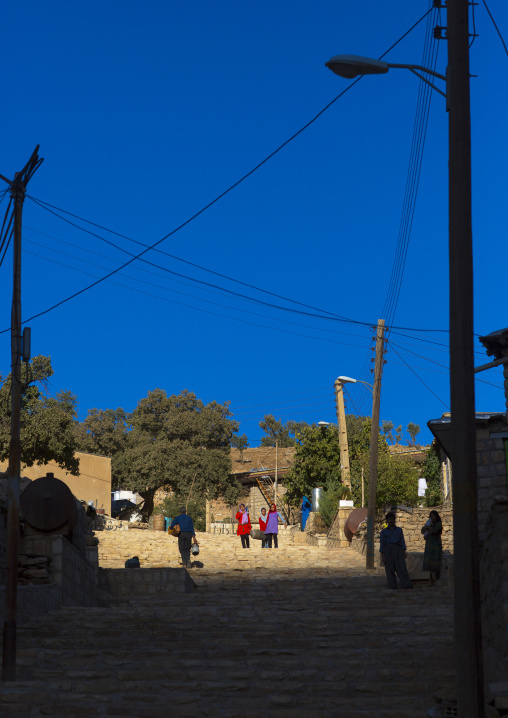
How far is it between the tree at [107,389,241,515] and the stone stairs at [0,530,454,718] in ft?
118

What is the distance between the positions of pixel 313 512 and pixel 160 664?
25.0 meters

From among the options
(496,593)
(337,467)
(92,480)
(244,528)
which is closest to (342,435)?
(337,467)

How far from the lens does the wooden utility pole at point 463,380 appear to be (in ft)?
21.2

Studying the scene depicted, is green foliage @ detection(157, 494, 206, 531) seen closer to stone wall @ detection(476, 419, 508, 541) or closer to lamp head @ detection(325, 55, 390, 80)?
stone wall @ detection(476, 419, 508, 541)

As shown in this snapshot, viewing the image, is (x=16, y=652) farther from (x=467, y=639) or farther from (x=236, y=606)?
(x=467, y=639)

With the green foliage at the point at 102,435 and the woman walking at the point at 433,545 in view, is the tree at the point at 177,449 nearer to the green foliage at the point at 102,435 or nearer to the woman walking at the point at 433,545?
the green foliage at the point at 102,435

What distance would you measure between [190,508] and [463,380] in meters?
42.6

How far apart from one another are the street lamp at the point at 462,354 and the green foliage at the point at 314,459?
35842mm

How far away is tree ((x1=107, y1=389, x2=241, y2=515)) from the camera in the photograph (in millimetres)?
52000

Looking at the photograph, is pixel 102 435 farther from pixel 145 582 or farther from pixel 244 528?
pixel 145 582

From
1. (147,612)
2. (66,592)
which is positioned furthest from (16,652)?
(66,592)

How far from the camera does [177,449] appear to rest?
53.8m

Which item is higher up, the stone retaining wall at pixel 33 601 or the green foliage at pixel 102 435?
the green foliage at pixel 102 435

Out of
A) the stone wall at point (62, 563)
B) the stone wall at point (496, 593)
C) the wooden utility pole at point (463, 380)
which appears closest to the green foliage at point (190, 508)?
the stone wall at point (62, 563)
